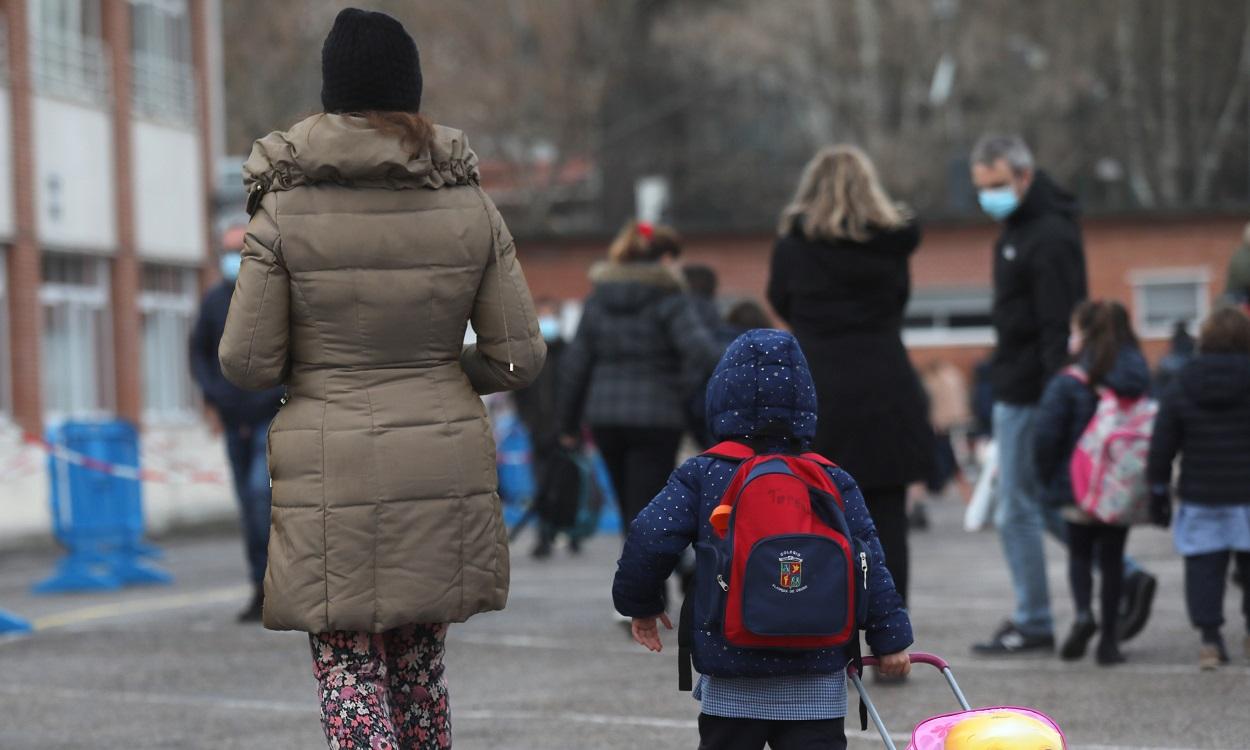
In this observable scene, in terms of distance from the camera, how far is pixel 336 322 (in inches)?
207

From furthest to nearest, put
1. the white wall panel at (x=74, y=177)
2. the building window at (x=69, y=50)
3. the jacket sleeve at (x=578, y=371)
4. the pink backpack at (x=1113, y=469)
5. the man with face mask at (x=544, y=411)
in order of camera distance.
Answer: the building window at (x=69, y=50)
the white wall panel at (x=74, y=177)
the man with face mask at (x=544, y=411)
the jacket sleeve at (x=578, y=371)
the pink backpack at (x=1113, y=469)

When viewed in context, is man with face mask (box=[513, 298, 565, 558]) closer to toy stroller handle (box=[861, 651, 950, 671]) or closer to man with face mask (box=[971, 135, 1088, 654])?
man with face mask (box=[971, 135, 1088, 654])

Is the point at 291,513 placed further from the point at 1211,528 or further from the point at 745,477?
the point at 1211,528

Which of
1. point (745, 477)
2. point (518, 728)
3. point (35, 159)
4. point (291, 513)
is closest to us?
point (745, 477)

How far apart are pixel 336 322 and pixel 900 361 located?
3.66 meters

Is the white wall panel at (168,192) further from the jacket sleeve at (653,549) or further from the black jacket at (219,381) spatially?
the jacket sleeve at (653,549)

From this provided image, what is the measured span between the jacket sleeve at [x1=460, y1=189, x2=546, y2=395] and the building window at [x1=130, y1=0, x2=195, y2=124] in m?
22.1

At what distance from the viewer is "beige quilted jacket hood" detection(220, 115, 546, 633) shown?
5.20 m

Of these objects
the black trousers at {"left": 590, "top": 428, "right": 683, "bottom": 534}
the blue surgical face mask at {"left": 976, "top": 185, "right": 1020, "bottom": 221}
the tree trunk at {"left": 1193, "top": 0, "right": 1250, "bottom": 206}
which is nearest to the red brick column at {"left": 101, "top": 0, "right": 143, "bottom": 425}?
the black trousers at {"left": 590, "top": 428, "right": 683, "bottom": 534}

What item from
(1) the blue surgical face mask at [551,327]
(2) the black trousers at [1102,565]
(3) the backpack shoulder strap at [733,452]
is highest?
(3) the backpack shoulder strap at [733,452]

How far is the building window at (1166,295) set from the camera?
3838 cm

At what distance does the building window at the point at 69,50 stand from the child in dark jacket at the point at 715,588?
64.6ft

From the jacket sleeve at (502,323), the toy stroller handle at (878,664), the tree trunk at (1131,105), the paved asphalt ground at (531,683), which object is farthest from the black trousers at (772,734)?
the tree trunk at (1131,105)

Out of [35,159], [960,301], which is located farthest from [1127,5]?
[35,159]
